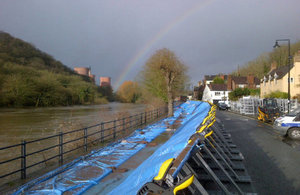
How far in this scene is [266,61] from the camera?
250 ft

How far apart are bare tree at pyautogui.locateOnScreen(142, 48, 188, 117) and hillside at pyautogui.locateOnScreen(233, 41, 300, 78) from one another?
50.5m

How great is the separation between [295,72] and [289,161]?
40.0 metres

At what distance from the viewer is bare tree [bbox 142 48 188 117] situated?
81.8 feet

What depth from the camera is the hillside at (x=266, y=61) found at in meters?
67.2

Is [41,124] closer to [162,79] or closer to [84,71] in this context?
[162,79]

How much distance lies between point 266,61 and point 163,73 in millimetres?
64033

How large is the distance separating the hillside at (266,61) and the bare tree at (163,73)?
5053 centimetres

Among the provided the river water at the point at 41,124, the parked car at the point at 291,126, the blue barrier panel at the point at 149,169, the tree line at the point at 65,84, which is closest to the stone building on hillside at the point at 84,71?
the tree line at the point at 65,84

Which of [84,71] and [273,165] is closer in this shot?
[273,165]

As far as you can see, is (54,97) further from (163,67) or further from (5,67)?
(163,67)

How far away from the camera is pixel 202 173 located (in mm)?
4062

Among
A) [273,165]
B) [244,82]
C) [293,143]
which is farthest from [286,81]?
[273,165]

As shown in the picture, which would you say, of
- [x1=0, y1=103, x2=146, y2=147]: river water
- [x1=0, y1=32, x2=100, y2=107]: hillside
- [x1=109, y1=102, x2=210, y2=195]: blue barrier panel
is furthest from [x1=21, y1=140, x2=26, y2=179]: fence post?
[x1=0, y1=32, x2=100, y2=107]: hillside

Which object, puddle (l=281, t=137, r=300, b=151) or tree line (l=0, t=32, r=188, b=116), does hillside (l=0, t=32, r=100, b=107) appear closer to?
tree line (l=0, t=32, r=188, b=116)
